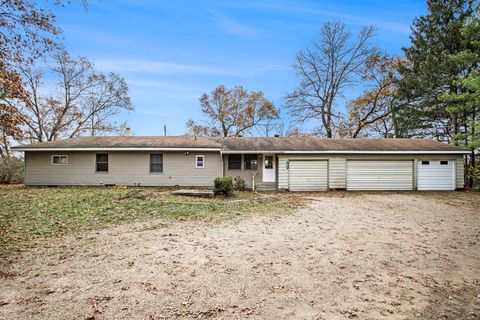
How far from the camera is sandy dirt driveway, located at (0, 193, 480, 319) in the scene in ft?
9.76

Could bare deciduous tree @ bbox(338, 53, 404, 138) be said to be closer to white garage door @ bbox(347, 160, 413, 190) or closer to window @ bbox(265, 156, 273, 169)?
white garage door @ bbox(347, 160, 413, 190)

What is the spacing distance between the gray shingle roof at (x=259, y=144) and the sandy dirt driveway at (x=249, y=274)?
9.60 metres

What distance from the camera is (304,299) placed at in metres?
3.20

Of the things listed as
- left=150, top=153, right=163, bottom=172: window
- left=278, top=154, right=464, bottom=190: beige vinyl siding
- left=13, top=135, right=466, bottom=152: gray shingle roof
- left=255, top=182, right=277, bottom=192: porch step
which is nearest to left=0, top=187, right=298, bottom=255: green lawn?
left=255, top=182, right=277, bottom=192: porch step

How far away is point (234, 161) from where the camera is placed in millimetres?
16500

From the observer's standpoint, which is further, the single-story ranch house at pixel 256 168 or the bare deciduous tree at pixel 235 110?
the bare deciduous tree at pixel 235 110

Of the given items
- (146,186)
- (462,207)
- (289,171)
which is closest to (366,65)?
(289,171)

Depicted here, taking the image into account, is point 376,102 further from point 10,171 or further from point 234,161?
point 10,171

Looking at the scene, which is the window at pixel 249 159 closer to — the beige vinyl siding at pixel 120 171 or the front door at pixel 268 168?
the front door at pixel 268 168

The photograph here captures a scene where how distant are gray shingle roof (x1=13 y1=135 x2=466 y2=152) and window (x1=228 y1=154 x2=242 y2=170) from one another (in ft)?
1.84

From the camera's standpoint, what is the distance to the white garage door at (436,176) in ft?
52.9

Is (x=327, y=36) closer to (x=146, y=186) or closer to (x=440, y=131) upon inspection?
(x=440, y=131)

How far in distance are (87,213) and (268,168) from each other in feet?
34.9

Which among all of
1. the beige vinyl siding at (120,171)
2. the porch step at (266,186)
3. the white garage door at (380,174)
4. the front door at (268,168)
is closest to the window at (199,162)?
the beige vinyl siding at (120,171)
